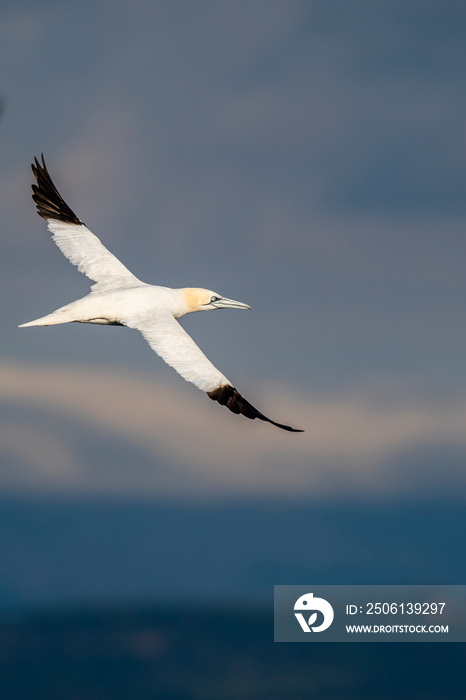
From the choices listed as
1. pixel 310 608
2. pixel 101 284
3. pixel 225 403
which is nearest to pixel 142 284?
pixel 101 284

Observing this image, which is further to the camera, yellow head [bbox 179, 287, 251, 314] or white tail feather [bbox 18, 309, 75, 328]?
yellow head [bbox 179, 287, 251, 314]

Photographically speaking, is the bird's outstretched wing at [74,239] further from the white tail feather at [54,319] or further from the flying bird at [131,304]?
the white tail feather at [54,319]

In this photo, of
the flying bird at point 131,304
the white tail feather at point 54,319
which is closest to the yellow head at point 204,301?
the flying bird at point 131,304

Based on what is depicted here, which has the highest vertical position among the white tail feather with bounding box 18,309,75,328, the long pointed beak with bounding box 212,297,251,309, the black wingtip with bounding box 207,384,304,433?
the long pointed beak with bounding box 212,297,251,309

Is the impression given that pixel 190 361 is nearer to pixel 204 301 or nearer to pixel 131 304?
pixel 131 304

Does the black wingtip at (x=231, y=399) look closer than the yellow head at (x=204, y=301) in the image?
Yes

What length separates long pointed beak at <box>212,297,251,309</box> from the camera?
1116 inches

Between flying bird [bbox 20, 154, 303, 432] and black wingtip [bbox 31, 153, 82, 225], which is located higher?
black wingtip [bbox 31, 153, 82, 225]

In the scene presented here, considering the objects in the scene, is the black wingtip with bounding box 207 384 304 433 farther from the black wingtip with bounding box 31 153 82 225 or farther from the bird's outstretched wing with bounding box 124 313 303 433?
the black wingtip with bounding box 31 153 82 225

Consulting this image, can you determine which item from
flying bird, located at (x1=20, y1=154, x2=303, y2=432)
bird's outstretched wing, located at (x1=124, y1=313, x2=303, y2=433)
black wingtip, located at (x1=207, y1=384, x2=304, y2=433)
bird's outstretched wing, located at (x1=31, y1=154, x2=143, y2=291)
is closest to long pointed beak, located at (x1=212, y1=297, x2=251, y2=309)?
flying bird, located at (x1=20, y1=154, x2=303, y2=432)

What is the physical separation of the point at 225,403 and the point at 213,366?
3.02 ft

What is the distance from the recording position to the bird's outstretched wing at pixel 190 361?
79.1 ft

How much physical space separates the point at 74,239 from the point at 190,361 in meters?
6.23

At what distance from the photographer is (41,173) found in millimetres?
29094
